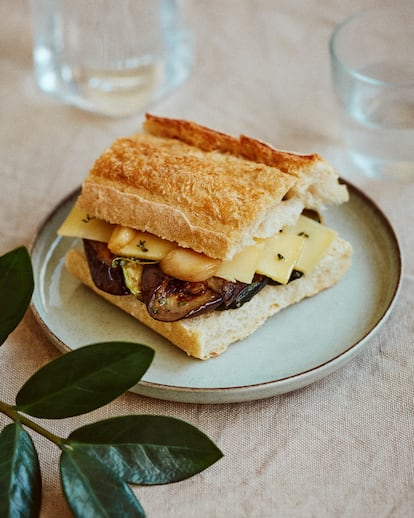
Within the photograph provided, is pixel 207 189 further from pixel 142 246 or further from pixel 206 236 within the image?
pixel 142 246

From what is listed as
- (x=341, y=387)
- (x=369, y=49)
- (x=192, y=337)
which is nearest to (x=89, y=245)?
(x=192, y=337)

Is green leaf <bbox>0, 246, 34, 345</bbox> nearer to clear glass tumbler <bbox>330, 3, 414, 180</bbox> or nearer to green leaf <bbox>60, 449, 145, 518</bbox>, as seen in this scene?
green leaf <bbox>60, 449, 145, 518</bbox>

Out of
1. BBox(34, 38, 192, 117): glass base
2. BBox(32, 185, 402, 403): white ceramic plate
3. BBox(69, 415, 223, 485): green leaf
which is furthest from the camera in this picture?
BBox(34, 38, 192, 117): glass base

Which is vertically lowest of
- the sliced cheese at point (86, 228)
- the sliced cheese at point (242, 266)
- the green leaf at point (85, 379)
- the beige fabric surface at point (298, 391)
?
the beige fabric surface at point (298, 391)

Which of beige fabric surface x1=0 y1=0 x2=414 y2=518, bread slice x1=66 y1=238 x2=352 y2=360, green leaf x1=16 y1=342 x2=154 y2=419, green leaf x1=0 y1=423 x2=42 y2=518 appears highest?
green leaf x1=16 y1=342 x2=154 y2=419

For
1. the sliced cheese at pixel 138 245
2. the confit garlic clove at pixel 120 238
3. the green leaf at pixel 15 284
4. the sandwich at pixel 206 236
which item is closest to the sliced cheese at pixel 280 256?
the sandwich at pixel 206 236

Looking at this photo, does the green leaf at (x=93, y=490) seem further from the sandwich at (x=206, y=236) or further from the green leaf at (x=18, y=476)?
the sandwich at (x=206, y=236)

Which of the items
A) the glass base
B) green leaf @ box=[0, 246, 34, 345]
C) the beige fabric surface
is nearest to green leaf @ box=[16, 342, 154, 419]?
green leaf @ box=[0, 246, 34, 345]
